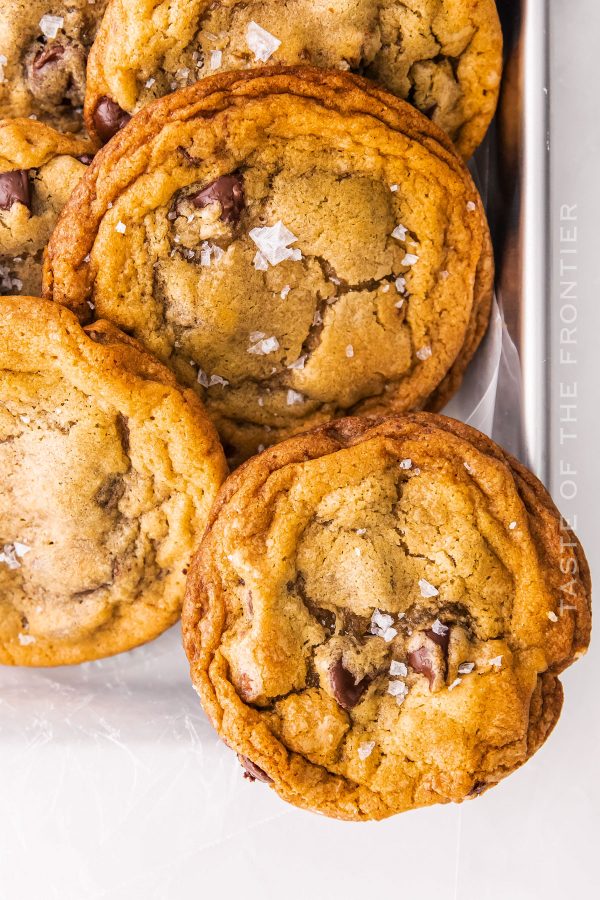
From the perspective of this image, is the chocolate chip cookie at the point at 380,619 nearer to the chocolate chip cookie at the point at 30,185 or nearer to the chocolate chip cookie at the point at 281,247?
the chocolate chip cookie at the point at 281,247

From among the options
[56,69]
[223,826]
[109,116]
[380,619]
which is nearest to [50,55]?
[56,69]

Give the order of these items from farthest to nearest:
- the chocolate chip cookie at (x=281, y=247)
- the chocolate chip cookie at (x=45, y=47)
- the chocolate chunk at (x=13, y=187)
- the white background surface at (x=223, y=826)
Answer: the white background surface at (x=223, y=826)
the chocolate chip cookie at (x=45, y=47)
the chocolate chunk at (x=13, y=187)
the chocolate chip cookie at (x=281, y=247)

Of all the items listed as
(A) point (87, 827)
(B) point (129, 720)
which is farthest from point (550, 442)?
(A) point (87, 827)

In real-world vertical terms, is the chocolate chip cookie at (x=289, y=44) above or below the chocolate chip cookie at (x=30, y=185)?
above

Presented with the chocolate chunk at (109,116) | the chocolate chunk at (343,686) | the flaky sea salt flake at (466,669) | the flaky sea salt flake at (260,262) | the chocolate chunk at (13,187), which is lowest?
the chocolate chunk at (343,686)

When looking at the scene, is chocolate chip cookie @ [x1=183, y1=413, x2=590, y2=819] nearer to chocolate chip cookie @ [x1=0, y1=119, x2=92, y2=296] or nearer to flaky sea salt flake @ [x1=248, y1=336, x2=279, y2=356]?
flaky sea salt flake @ [x1=248, y1=336, x2=279, y2=356]

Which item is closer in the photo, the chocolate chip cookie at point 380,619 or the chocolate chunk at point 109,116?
the chocolate chip cookie at point 380,619

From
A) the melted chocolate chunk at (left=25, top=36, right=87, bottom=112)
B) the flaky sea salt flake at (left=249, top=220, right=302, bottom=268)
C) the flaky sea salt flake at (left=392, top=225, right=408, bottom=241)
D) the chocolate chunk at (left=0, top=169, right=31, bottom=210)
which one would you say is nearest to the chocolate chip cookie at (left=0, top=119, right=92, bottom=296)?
the chocolate chunk at (left=0, top=169, right=31, bottom=210)

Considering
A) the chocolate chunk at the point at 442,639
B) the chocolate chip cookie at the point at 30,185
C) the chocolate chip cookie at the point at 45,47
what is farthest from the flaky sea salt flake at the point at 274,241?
the chocolate chunk at the point at 442,639
